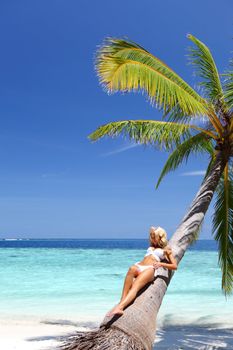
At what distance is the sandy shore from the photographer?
8508mm

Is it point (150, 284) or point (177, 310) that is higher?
point (150, 284)

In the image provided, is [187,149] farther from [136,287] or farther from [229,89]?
[136,287]

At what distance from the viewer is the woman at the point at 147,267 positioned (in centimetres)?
442

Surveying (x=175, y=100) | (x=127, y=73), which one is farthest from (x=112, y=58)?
(x=175, y=100)

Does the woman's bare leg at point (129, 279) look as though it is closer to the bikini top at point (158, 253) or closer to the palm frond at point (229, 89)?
the bikini top at point (158, 253)

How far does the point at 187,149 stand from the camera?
8477mm

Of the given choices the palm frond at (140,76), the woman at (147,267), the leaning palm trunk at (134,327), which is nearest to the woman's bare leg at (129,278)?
the woman at (147,267)

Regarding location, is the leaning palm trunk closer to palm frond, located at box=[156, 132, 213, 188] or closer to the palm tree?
the palm tree

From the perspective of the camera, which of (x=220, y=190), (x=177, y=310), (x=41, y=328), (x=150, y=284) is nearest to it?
(x=150, y=284)

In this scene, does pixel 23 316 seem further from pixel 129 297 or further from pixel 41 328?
pixel 129 297

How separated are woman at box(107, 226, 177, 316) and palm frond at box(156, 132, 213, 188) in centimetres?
322

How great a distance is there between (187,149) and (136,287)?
4358 millimetres

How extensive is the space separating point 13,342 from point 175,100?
A: 5340 millimetres

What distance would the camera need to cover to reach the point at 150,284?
191 inches
